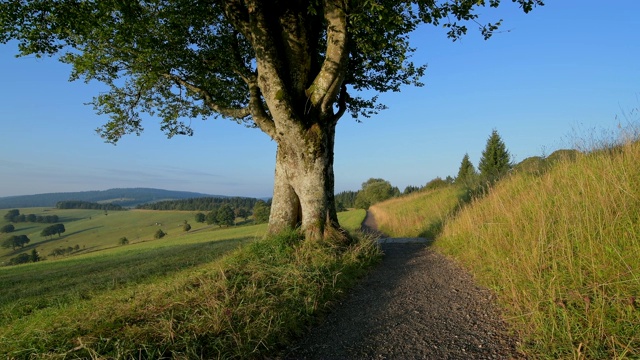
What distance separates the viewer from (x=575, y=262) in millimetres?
3986

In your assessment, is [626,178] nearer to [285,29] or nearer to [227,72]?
[285,29]

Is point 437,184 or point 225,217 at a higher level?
point 437,184

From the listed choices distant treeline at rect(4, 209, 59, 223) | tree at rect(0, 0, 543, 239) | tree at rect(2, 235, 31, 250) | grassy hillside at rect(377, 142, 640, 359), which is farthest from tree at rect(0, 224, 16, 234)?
grassy hillside at rect(377, 142, 640, 359)

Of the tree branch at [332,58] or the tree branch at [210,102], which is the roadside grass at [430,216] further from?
the tree branch at [210,102]

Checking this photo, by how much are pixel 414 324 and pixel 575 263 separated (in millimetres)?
2039

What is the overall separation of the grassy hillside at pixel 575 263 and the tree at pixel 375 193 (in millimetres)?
73318

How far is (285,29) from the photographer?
8.66 metres

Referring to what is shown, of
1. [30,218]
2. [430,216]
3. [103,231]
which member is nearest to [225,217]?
[103,231]

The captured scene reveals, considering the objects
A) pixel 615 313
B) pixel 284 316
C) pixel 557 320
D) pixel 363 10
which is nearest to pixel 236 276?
pixel 284 316

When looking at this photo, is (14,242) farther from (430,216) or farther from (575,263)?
(575,263)

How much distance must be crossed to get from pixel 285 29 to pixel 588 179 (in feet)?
24.1

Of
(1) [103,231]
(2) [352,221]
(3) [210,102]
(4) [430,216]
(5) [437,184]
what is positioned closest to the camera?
(3) [210,102]

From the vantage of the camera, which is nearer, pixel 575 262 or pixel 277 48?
pixel 575 262

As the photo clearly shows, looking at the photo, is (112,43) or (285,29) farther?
(112,43)
